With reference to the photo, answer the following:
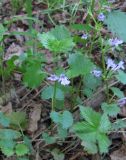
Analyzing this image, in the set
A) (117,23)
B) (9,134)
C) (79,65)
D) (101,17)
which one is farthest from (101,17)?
(9,134)

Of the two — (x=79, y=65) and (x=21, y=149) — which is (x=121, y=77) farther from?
(x=21, y=149)

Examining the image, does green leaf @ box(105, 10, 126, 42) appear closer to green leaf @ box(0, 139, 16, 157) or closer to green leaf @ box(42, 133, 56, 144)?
green leaf @ box(42, 133, 56, 144)

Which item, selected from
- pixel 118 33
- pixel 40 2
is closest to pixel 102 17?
pixel 118 33

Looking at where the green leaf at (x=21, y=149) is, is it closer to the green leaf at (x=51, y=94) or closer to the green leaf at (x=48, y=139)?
the green leaf at (x=48, y=139)

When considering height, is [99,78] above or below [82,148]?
above

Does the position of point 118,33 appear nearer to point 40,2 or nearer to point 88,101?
point 88,101
